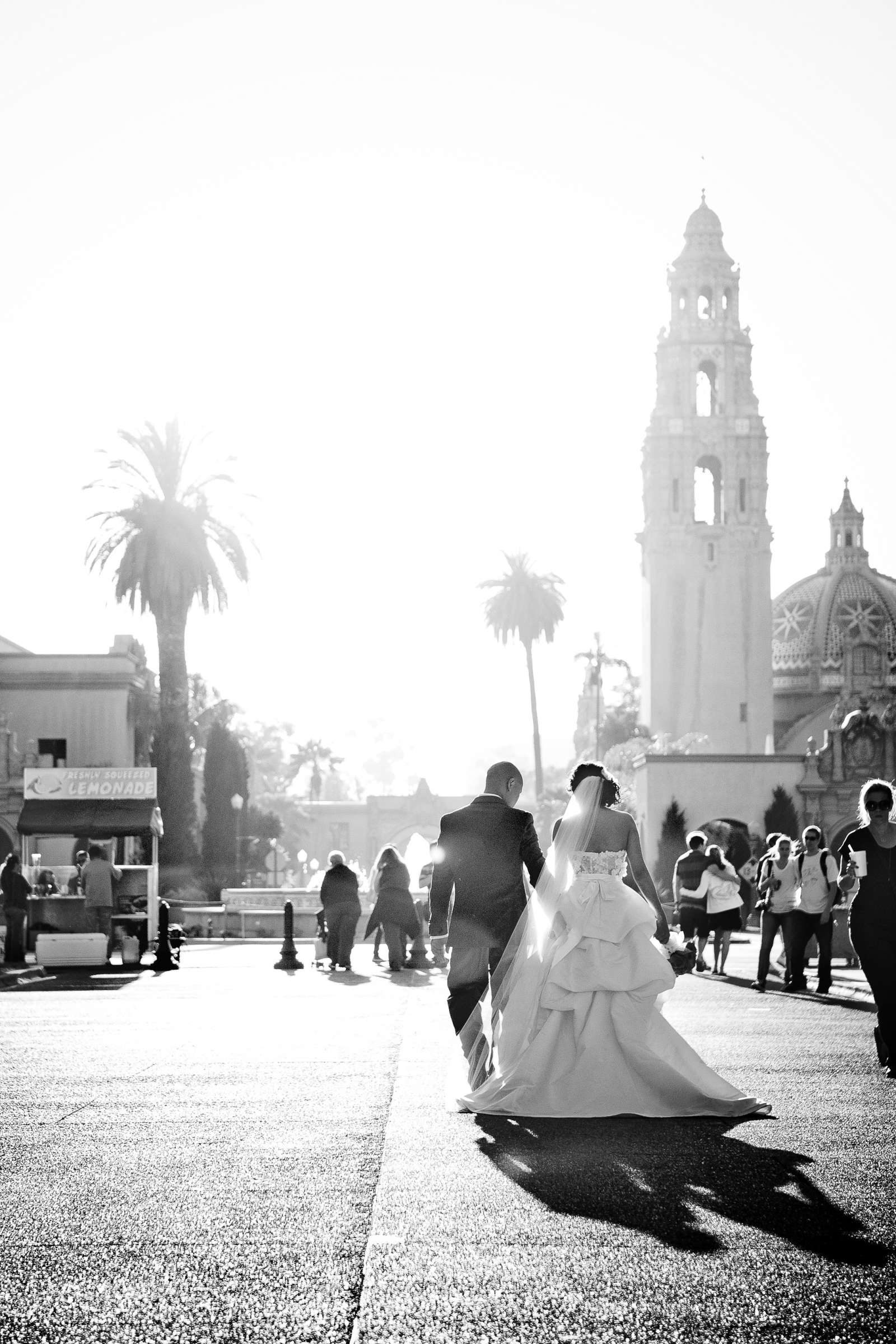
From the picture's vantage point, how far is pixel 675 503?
82.6m

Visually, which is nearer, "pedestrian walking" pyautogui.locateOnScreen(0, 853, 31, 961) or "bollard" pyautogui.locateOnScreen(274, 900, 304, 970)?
"pedestrian walking" pyautogui.locateOnScreen(0, 853, 31, 961)

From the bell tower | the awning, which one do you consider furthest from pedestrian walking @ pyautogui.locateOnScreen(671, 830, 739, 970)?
the bell tower

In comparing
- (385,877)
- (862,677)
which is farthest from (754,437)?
(385,877)

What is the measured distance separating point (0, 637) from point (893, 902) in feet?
207

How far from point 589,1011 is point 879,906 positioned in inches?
106

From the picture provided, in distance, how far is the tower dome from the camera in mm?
94188

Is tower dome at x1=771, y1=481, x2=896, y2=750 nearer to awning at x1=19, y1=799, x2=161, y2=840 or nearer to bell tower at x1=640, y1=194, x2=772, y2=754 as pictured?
bell tower at x1=640, y1=194, x2=772, y2=754

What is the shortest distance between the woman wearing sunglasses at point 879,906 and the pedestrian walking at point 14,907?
48.9 ft

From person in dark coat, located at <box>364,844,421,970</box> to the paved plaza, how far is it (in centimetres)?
1126

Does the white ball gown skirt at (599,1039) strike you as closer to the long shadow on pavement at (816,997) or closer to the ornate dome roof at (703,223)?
the long shadow on pavement at (816,997)

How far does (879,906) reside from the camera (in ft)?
36.0

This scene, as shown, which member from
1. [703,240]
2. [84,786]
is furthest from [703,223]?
[84,786]

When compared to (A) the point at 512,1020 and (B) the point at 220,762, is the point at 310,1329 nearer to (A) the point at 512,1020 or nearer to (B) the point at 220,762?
(A) the point at 512,1020

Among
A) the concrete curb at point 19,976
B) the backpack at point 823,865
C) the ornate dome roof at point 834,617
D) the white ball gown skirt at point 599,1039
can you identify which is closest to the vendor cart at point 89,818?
the concrete curb at point 19,976
